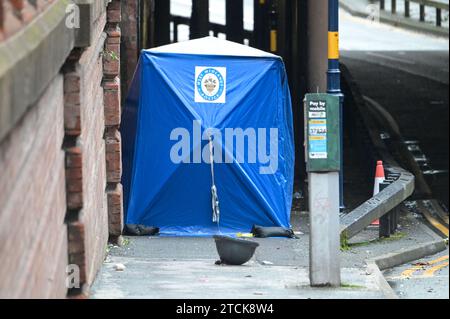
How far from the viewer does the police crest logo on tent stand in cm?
1331

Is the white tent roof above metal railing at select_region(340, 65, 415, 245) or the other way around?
above

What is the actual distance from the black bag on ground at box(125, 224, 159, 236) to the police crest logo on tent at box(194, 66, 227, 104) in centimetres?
158

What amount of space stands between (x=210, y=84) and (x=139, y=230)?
190 cm

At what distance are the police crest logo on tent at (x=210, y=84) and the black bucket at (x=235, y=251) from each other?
2720 mm

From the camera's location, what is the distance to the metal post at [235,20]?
22.8 metres

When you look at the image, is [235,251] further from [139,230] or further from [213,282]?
[139,230]

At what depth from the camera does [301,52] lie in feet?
61.5

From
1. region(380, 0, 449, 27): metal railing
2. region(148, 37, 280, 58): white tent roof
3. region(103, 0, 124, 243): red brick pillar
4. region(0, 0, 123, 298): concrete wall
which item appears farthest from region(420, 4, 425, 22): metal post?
region(0, 0, 123, 298): concrete wall

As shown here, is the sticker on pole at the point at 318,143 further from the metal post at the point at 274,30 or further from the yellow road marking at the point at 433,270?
the metal post at the point at 274,30

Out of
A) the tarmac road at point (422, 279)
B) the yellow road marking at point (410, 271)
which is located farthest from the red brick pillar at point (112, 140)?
the yellow road marking at point (410, 271)

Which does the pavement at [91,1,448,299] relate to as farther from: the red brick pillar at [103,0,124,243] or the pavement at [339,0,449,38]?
the pavement at [339,0,449,38]

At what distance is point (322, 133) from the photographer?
9.54 m

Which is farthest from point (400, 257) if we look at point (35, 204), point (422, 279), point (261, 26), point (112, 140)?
point (261, 26)
